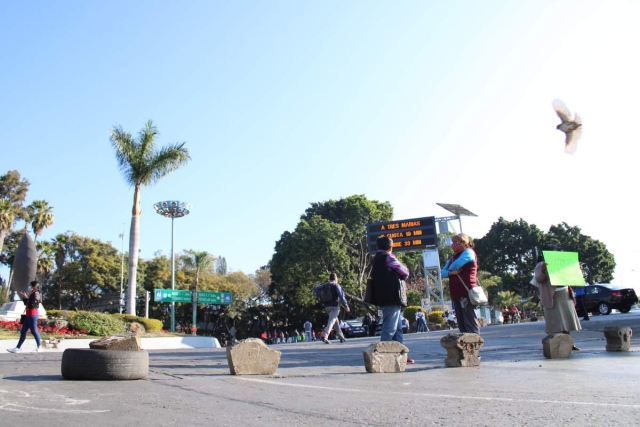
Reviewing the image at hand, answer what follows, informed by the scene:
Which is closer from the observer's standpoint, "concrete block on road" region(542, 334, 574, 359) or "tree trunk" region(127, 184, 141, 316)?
"concrete block on road" region(542, 334, 574, 359)

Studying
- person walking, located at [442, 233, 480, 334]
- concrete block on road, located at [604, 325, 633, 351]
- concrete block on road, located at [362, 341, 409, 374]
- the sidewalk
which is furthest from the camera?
the sidewalk

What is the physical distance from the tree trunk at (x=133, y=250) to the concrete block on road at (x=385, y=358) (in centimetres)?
2075

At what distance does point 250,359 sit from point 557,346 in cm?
432

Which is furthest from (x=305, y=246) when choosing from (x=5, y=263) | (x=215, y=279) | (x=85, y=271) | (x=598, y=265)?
(x=598, y=265)

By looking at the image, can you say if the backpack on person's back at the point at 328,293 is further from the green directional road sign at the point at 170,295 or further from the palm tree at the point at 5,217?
the palm tree at the point at 5,217

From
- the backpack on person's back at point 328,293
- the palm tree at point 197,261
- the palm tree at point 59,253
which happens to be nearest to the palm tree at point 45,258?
the palm tree at point 59,253

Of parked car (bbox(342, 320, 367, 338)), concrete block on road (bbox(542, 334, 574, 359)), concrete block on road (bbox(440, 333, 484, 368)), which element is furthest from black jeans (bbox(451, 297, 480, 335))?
parked car (bbox(342, 320, 367, 338))

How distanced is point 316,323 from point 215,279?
1455cm

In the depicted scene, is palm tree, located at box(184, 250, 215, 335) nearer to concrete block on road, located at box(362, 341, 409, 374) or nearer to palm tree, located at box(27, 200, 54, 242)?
palm tree, located at box(27, 200, 54, 242)

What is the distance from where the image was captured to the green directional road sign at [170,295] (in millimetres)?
33688

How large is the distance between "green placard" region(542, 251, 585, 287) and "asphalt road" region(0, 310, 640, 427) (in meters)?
2.25

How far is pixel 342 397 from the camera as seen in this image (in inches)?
165

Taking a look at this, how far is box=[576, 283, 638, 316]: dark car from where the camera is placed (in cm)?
2552

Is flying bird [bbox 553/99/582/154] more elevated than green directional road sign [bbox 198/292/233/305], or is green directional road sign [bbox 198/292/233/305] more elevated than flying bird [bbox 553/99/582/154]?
flying bird [bbox 553/99/582/154]
